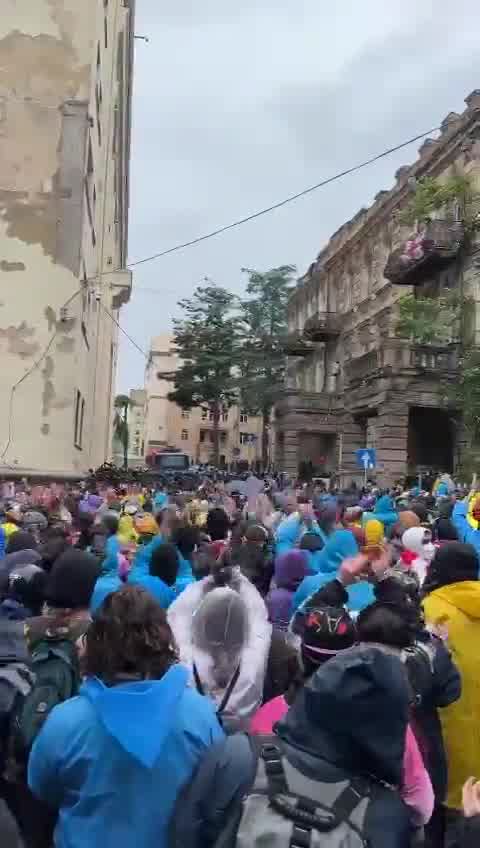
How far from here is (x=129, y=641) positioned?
8.74ft

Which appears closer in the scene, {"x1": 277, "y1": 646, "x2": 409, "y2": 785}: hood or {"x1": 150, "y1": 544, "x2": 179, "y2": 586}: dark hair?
{"x1": 277, "y1": 646, "x2": 409, "y2": 785}: hood

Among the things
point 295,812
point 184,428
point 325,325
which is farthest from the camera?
point 184,428

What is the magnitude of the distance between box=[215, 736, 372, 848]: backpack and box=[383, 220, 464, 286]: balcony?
29769mm

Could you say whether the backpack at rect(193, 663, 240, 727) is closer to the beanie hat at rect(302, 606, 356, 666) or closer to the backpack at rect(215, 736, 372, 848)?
the beanie hat at rect(302, 606, 356, 666)

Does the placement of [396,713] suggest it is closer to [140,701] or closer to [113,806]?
[140,701]

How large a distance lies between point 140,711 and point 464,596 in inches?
77.9

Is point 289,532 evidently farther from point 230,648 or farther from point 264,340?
point 264,340

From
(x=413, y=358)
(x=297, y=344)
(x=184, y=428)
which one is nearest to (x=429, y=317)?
(x=413, y=358)

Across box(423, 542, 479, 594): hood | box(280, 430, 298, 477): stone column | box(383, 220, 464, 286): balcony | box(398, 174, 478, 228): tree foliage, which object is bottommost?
box(423, 542, 479, 594): hood

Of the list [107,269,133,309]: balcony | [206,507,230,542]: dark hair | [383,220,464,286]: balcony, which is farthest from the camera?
[383,220,464,286]: balcony

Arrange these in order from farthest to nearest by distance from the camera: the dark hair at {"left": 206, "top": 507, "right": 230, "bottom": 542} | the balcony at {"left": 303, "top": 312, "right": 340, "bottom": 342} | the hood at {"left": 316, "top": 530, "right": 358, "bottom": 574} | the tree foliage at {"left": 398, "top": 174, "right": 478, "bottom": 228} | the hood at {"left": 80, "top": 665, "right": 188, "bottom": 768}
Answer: the balcony at {"left": 303, "top": 312, "right": 340, "bottom": 342} → the tree foliage at {"left": 398, "top": 174, "right": 478, "bottom": 228} → the dark hair at {"left": 206, "top": 507, "right": 230, "bottom": 542} → the hood at {"left": 316, "top": 530, "right": 358, "bottom": 574} → the hood at {"left": 80, "top": 665, "right": 188, "bottom": 768}

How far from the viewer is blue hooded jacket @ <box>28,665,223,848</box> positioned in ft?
8.13

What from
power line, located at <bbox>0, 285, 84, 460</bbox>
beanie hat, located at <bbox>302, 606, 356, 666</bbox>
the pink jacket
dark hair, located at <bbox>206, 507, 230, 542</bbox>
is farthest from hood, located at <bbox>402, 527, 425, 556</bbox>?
power line, located at <bbox>0, 285, 84, 460</bbox>

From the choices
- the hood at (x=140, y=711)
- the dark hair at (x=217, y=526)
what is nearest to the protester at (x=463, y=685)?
the hood at (x=140, y=711)
